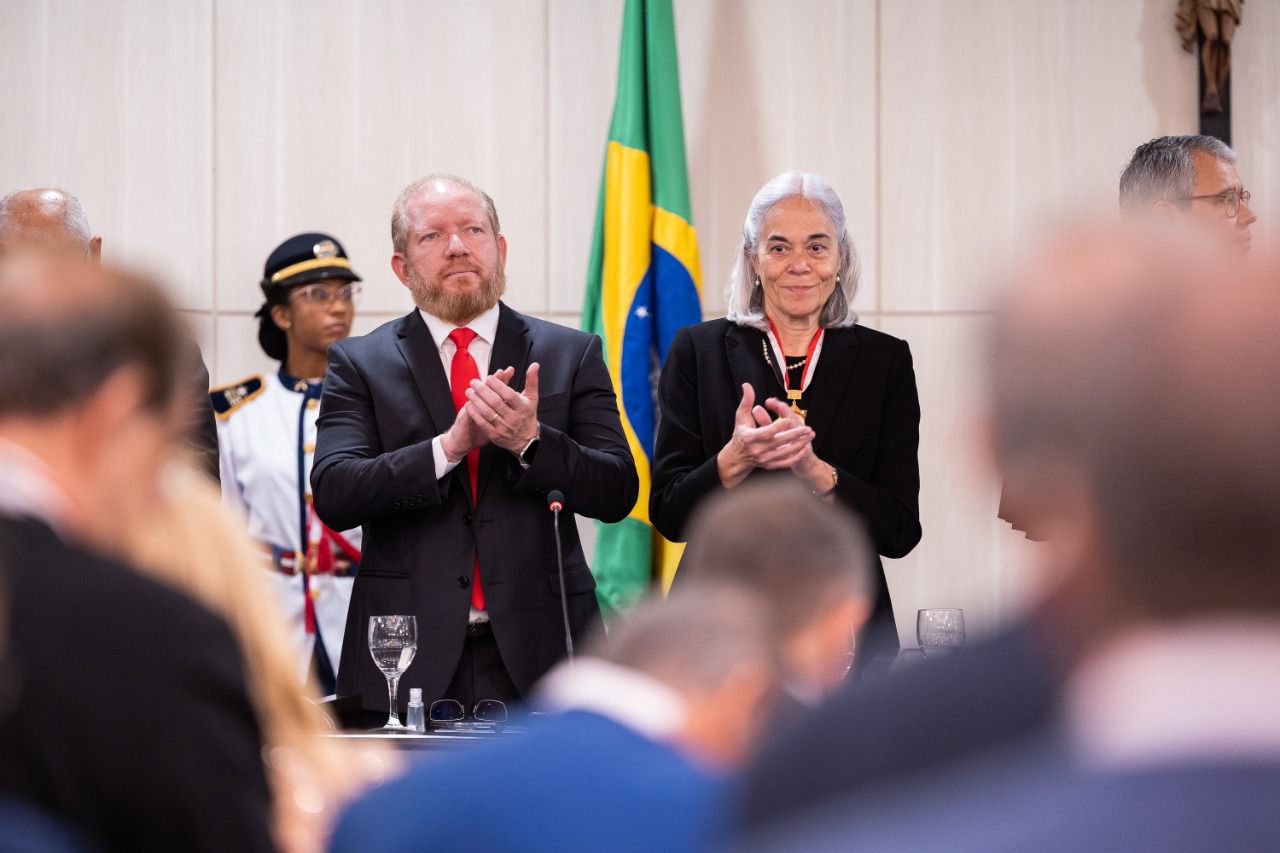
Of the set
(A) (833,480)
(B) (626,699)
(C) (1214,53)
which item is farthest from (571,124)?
(B) (626,699)

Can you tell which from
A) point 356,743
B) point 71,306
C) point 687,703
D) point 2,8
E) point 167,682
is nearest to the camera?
point 687,703

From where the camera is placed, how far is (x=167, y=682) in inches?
55.3

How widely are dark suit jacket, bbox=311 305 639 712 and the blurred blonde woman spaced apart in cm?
141

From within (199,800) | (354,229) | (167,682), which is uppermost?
(354,229)

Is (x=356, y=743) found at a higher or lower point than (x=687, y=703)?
lower

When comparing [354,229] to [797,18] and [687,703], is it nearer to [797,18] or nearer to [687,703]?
[797,18]

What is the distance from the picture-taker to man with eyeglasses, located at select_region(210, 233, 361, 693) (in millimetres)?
5059

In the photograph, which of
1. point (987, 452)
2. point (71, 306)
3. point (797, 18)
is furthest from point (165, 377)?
point (797, 18)

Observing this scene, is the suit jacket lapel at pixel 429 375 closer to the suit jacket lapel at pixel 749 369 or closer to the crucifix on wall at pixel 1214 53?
the suit jacket lapel at pixel 749 369

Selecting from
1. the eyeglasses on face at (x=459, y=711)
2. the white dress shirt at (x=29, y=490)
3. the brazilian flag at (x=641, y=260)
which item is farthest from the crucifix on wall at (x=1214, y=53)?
the white dress shirt at (x=29, y=490)

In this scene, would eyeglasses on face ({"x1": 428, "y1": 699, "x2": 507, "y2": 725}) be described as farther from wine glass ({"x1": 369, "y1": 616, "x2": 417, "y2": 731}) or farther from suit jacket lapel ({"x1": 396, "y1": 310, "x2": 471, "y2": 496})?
suit jacket lapel ({"x1": 396, "y1": 310, "x2": 471, "y2": 496})

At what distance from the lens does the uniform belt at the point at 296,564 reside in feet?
16.6

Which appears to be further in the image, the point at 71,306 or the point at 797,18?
the point at 797,18

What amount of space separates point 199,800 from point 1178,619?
0.93 m
